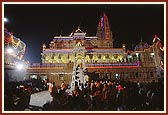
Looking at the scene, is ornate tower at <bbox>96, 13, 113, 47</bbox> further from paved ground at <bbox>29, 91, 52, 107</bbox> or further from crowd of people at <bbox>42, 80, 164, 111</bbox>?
crowd of people at <bbox>42, 80, 164, 111</bbox>

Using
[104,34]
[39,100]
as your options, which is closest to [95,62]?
[104,34]

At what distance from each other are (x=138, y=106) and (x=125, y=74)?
21.8 meters

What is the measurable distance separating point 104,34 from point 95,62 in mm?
13210

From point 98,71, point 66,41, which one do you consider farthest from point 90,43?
point 98,71

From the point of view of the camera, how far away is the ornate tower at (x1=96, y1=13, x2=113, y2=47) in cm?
4381

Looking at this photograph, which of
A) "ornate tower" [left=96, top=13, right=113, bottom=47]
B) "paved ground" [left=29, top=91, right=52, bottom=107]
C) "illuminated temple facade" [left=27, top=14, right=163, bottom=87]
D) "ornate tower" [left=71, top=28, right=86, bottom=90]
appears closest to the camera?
"paved ground" [left=29, top=91, right=52, bottom=107]

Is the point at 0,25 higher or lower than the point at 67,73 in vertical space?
higher

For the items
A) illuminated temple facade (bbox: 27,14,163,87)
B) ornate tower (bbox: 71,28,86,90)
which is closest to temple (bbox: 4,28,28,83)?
illuminated temple facade (bbox: 27,14,163,87)

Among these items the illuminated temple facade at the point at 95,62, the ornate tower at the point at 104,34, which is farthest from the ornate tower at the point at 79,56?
the ornate tower at the point at 104,34

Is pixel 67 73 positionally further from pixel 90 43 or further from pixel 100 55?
pixel 90 43

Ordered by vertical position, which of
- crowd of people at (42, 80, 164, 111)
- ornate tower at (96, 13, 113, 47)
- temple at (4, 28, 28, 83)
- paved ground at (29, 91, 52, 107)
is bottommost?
paved ground at (29, 91, 52, 107)

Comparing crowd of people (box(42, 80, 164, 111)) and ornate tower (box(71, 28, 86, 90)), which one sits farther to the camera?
ornate tower (box(71, 28, 86, 90))

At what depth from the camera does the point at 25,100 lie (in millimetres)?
8586

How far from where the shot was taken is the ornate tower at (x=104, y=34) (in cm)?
4381
